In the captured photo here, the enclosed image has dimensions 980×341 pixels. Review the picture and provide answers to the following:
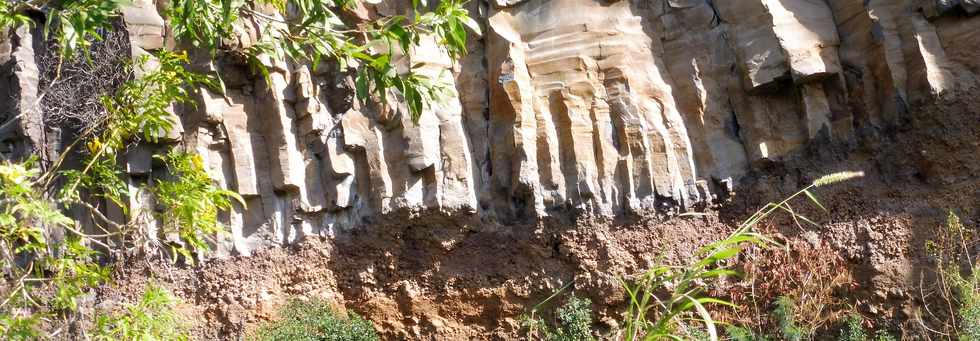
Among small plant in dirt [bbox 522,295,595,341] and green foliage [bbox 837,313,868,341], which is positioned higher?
small plant in dirt [bbox 522,295,595,341]

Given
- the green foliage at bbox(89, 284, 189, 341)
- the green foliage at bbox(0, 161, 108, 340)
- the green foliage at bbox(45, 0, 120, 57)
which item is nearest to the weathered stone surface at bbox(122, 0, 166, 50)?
the green foliage at bbox(0, 161, 108, 340)

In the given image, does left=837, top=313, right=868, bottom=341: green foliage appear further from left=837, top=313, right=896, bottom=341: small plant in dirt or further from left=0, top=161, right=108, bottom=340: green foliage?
left=0, top=161, right=108, bottom=340: green foliage

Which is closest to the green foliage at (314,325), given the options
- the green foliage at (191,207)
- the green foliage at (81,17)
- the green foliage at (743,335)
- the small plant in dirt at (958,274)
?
the green foliage at (191,207)

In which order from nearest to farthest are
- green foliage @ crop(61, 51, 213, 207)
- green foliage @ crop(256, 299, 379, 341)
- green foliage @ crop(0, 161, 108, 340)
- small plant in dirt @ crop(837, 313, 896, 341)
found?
green foliage @ crop(0, 161, 108, 340), green foliage @ crop(61, 51, 213, 207), small plant in dirt @ crop(837, 313, 896, 341), green foliage @ crop(256, 299, 379, 341)

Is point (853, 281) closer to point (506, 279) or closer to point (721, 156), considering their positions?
point (721, 156)

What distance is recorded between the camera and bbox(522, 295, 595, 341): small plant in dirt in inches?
267

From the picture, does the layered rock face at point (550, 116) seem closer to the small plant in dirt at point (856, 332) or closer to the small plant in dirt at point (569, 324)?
the small plant in dirt at point (569, 324)

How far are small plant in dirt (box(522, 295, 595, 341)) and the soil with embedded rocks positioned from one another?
0.69 ft

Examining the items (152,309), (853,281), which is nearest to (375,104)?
(152,309)

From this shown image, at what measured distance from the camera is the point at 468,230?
24.3 ft

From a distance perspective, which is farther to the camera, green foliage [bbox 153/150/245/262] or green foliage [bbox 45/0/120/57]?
green foliage [bbox 153/150/245/262]

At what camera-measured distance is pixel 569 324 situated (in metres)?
6.89

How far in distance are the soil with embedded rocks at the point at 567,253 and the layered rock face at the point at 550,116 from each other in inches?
6.4

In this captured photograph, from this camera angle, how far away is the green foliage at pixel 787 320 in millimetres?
6500
